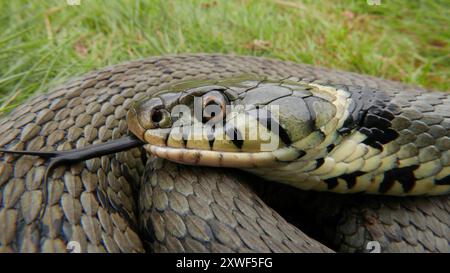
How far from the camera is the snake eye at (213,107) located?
215cm

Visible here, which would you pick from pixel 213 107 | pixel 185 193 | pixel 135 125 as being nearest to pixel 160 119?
pixel 135 125

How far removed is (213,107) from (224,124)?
0.32ft

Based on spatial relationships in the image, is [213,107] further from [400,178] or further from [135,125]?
[400,178]

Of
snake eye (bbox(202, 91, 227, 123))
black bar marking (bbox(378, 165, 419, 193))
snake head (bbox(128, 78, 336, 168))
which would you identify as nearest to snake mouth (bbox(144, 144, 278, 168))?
snake head (bbox(128, 78, 336, 168))

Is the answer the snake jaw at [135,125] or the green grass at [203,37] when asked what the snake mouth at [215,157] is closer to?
the snake jaw at [135,125]

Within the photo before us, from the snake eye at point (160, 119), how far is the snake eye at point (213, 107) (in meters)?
0.16

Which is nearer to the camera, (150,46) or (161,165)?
(161,165)

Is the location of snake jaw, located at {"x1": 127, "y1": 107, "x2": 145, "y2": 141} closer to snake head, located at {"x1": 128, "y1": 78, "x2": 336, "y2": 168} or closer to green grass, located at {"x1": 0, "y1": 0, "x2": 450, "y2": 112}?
snake head, located at {"x1": 128, "y1": 78, "x2": 336, "y2": 168}

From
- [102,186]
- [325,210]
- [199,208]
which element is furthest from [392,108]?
[102,186]

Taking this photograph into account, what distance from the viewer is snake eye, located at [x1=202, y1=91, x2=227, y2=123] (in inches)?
84.7

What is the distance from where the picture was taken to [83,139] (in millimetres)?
2322

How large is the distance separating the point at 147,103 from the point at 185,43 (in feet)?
7.14

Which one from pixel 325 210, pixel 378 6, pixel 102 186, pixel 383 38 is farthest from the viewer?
pixel 378 6

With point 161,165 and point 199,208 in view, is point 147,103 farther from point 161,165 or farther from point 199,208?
point 199,208
